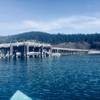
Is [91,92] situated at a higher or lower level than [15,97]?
lower

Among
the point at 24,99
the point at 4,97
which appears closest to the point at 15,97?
the point at 24,99

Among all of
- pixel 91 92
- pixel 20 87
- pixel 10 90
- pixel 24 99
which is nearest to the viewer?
pixel 24 99

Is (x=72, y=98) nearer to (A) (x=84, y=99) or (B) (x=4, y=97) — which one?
(A) (x=84, y=99)

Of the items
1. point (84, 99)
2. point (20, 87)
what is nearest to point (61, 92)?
point (84, 99)

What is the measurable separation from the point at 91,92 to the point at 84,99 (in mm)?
7203

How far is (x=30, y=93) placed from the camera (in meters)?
52.1

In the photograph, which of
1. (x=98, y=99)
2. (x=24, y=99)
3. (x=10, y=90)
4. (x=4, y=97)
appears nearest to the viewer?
(x=24, y=99)

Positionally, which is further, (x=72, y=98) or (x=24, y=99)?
(x=72, y=98)

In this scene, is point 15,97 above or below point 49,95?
above

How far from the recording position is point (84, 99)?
4500 cm

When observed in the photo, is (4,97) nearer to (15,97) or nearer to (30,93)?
(30,93)

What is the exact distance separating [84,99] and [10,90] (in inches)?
676

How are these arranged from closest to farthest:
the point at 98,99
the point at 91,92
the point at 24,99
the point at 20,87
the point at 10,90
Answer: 1. the point at 24,99
2. the point at 98,99
3. the point at 91,92
4. the point at 10,90
5. the point at 20,87

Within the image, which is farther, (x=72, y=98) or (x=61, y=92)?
(x=61, y=92)
